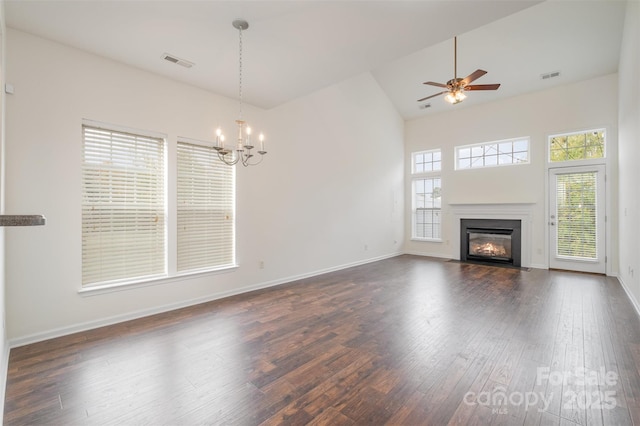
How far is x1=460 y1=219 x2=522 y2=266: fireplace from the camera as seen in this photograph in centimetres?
671

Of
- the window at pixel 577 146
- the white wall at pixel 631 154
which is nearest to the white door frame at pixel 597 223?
the window at pixel 577 146

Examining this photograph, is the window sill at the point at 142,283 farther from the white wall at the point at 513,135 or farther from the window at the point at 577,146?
the window at the point at 577,146

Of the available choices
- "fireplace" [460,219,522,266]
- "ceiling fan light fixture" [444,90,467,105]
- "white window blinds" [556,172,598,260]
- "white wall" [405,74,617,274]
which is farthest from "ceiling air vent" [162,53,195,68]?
"white window blinds" [556,172,598,260]

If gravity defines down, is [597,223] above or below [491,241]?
above

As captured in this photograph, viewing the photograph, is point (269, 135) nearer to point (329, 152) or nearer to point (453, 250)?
point (329, 152)

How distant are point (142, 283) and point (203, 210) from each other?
1202 millimetres

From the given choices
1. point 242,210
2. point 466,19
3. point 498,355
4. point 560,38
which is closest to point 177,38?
point 242,210

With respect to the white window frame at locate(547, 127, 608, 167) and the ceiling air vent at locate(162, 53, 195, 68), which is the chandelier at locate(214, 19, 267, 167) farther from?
the white window frame at locate(547, 127, 608, 167)

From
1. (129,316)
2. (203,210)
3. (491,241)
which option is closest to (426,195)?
(491,241)

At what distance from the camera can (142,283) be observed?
3557 mm

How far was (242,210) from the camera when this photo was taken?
458 centimetres

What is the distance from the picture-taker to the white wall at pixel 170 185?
2.85 m

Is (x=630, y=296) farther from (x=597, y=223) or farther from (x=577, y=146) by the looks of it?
(x=577, y=146)

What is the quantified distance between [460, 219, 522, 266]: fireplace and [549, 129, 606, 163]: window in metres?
1.62
